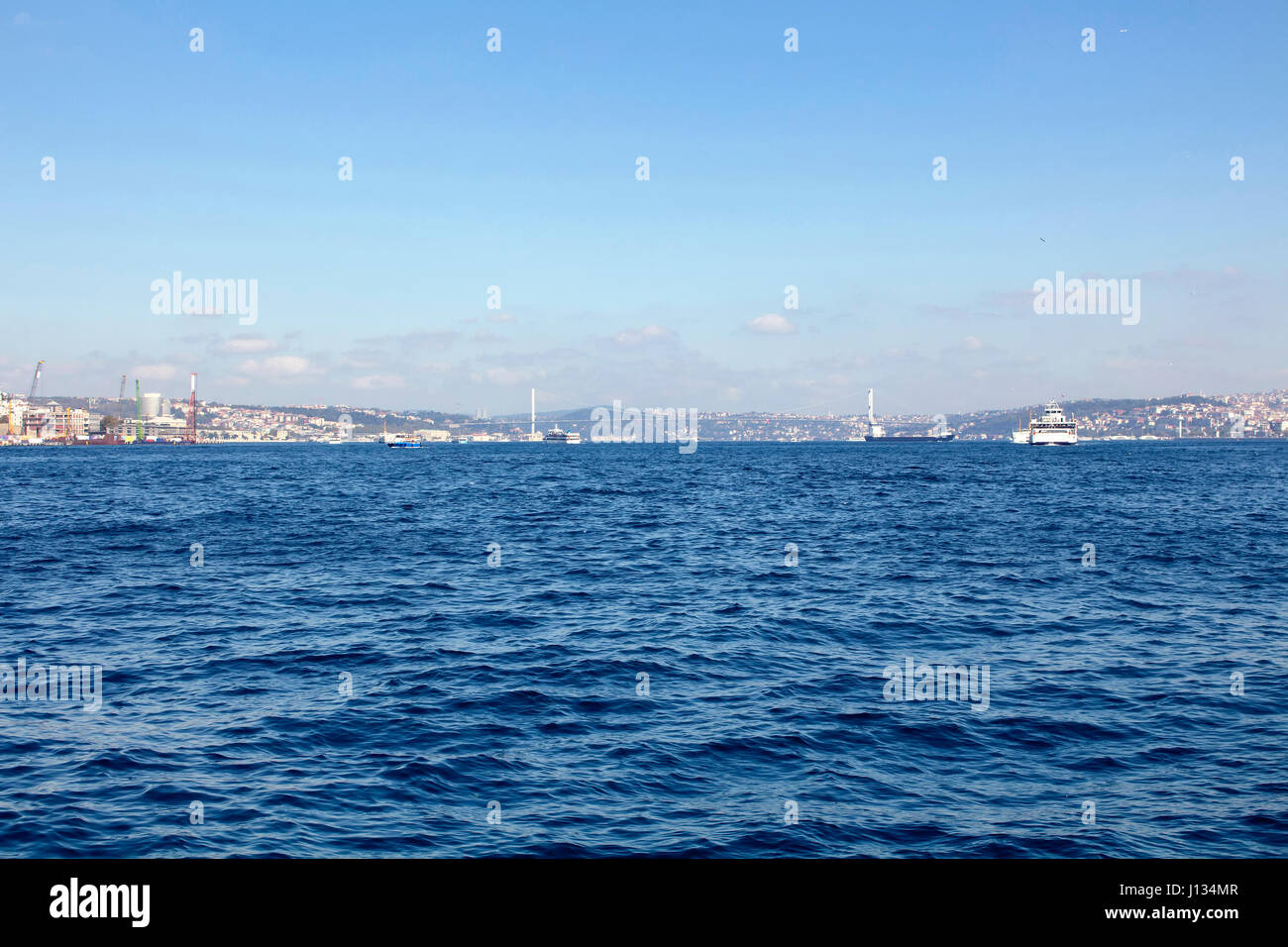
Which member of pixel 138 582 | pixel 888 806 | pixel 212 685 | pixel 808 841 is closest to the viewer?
pixel 808 841

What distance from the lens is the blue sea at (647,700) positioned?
1114 centimetres

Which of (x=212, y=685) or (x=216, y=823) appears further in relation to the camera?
(x=212, y=685)

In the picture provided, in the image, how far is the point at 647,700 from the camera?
1658 centimetres

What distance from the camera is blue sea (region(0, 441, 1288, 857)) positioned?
11.1m

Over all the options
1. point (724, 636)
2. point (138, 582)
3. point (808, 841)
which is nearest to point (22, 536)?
point (138, 582)

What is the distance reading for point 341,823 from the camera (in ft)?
36.4
